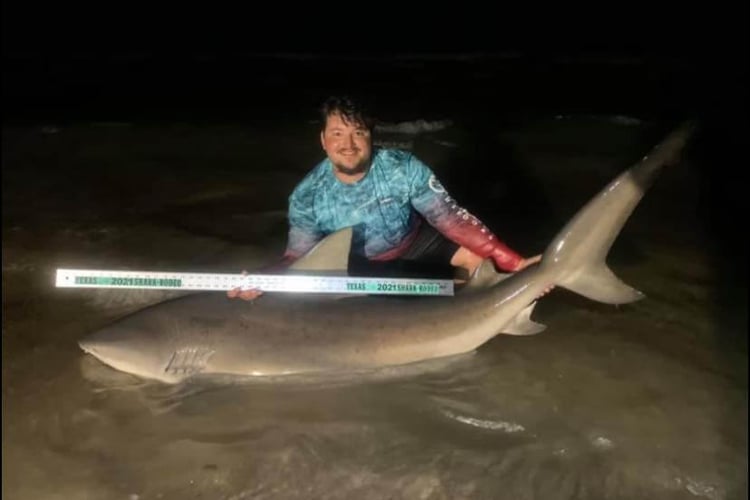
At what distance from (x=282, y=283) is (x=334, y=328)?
0.29 metres

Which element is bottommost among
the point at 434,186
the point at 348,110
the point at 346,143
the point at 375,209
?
the point at 375,209

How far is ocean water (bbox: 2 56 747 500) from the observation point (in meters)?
2.75

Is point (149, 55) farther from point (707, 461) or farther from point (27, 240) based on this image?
point (707, 461)

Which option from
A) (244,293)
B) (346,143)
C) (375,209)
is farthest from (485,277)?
(244,293)

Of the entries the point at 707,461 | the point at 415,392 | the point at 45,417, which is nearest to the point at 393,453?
the point at 415,392

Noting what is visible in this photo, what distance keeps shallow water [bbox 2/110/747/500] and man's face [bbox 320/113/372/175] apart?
925 mm

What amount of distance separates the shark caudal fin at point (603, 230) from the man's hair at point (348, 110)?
0.94m

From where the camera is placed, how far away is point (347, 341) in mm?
3221

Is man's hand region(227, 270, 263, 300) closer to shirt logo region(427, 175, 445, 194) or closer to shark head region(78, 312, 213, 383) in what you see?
shark head region(78, 312, 213, 383)

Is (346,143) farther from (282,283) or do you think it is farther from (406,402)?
(406,402)

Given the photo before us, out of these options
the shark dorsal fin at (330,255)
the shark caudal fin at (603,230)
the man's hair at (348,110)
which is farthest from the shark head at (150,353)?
the shark caudal fin at (603,230)

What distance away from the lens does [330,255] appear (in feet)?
10.5

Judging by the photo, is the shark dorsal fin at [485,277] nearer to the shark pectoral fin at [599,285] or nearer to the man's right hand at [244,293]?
the shark pectoral fin at [599,285]

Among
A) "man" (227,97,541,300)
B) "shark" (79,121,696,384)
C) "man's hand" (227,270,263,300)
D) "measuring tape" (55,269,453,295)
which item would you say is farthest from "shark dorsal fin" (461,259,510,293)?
"man's hand" (227,270,263,300)
